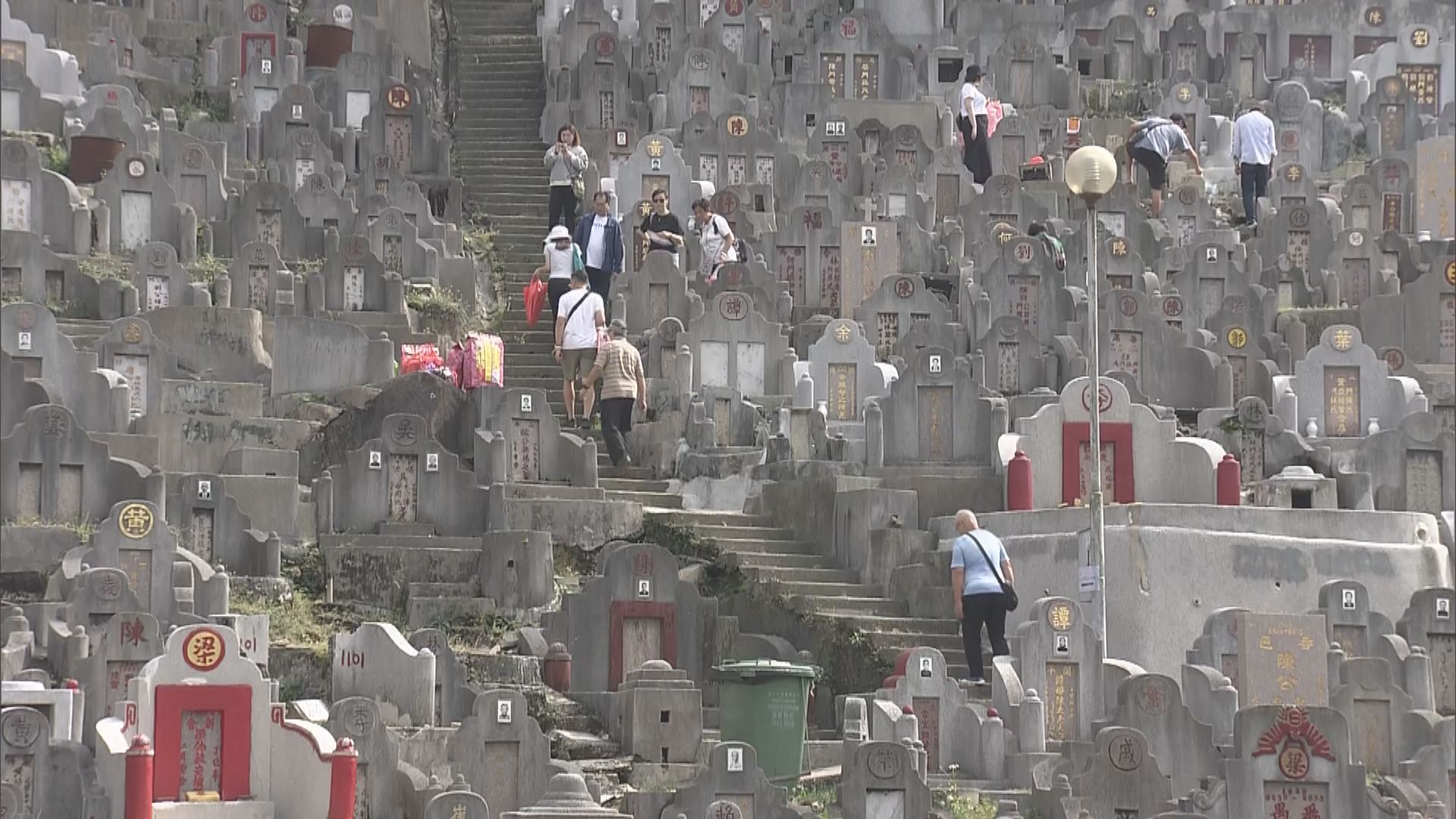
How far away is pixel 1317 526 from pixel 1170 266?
10.4 m

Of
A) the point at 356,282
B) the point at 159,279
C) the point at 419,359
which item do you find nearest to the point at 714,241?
the point at 356,282

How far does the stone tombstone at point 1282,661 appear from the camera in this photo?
96.7 feet

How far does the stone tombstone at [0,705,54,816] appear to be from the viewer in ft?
82.7

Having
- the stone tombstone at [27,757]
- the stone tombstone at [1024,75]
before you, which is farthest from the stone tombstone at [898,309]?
the stone tombstone at [27,757]

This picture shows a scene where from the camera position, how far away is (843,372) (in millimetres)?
36500

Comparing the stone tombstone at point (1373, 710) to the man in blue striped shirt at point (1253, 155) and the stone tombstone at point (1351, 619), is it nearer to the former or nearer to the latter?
the stone tombstone at point (1351, 619)

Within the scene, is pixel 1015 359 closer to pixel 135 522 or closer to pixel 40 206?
pixel 40 206

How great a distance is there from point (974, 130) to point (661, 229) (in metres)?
6.75

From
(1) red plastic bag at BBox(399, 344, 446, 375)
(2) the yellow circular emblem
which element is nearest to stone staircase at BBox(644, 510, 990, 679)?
(1) red plastic bag at BBox(399, 344, 446, 375)

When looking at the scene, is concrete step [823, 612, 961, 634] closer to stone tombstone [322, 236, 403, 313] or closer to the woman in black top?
the woman in black top

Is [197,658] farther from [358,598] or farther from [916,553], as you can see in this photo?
[916,553]

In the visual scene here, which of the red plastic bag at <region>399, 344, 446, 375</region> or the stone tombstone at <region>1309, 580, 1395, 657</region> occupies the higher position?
the red plastic bag at <region>399, 344, 446, 375</region>

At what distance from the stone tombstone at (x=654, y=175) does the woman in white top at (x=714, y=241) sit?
3300 mm

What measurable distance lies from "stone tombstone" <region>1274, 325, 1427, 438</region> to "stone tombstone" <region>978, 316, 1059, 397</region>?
270cm
